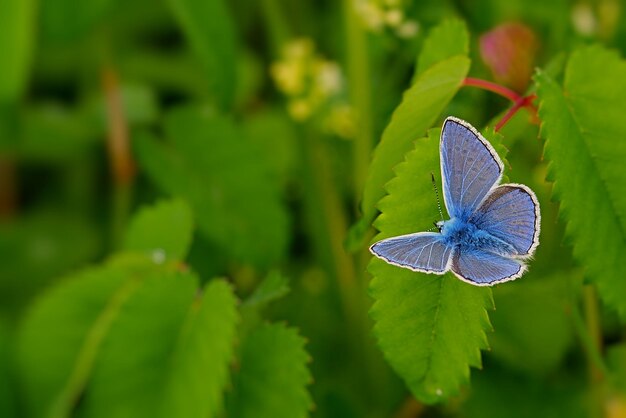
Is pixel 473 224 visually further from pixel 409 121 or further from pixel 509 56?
pixel 509 56

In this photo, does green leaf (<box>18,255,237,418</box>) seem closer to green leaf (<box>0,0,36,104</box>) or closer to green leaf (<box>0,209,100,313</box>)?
green leaf (<box>0,0,36,104</box>)

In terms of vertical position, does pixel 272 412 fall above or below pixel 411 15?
below

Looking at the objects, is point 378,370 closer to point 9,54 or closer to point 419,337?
point 419,337

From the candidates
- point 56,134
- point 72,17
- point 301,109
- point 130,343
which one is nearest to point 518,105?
point 130,343

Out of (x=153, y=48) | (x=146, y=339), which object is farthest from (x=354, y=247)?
(x=153, y=48)

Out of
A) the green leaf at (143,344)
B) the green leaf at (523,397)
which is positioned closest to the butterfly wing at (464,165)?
the green leaf at (143,344)

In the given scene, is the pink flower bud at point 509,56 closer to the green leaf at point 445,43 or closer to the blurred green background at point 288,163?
the blurred green background at point 288,163
